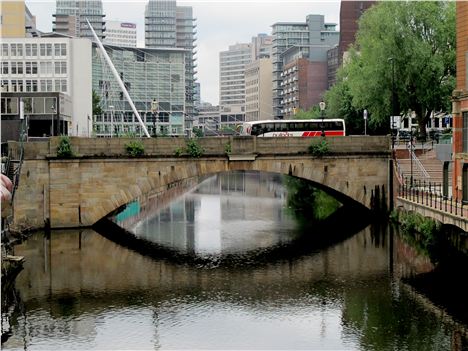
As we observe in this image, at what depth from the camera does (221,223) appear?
72.9 metres

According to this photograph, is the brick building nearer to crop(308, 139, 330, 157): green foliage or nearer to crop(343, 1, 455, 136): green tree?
crop(308, 139, 330, 157): green foliage

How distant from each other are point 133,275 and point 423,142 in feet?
136

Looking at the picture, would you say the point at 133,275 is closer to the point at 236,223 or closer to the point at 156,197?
the point at 236,223

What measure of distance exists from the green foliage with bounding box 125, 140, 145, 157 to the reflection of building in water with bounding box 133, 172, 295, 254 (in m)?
6.79

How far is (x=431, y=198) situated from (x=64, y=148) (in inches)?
1164

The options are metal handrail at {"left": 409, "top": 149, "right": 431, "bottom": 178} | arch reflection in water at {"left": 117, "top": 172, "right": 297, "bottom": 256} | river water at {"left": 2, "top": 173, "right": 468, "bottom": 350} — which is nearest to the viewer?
river water at {"left": 2, "top": 173, "right": 468, "bottom": 350}

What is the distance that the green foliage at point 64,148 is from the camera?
64.6 metres

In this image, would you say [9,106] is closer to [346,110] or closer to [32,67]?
[32,67]

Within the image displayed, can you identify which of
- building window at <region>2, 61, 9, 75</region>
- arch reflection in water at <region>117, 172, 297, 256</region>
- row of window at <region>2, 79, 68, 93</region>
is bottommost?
arch reflection in water at <region>117, 172, 297, 256</region>

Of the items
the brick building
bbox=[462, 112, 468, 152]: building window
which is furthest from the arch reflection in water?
bbox=[462, 112, 468, 152]: building window

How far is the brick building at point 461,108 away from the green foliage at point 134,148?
988 inches

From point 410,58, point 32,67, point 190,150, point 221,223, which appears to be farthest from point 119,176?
point 32,67

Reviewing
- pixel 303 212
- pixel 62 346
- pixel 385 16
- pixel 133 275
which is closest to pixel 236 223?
pixel 303 212

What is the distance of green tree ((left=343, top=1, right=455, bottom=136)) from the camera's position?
82.7 metres
